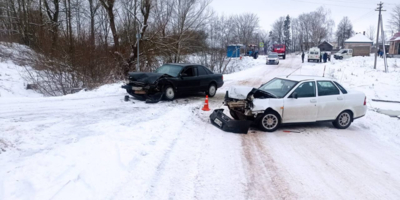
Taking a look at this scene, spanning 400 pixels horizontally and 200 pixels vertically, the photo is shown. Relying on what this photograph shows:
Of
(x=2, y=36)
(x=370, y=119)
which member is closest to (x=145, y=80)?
(x=370, y=119)

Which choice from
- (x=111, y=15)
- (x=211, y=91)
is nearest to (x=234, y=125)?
(x=211, y=91)

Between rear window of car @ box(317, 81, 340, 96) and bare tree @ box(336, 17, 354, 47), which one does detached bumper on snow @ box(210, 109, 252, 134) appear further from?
bare tree @ box(336, 17, 354, 47)

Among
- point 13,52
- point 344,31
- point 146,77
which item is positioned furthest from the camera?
point 344,31

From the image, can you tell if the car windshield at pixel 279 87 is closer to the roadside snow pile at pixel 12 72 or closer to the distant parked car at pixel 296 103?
the distant parked car at pixel 296 103

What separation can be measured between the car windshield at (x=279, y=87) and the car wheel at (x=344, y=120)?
5.92 feet

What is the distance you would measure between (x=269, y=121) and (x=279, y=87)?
1.29 meters

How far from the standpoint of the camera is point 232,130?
25.6 feet

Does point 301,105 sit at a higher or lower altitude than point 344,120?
higher

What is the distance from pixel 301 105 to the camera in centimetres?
820

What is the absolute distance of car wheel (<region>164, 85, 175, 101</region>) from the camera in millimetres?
11656

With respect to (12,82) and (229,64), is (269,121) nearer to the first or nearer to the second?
(12,82)

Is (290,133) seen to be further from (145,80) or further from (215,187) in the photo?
(145,80)

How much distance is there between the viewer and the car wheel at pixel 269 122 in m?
8.01

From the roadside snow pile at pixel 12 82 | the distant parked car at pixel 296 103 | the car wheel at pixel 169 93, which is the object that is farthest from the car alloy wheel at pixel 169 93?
the roadside snow pile at pixel 12 82
